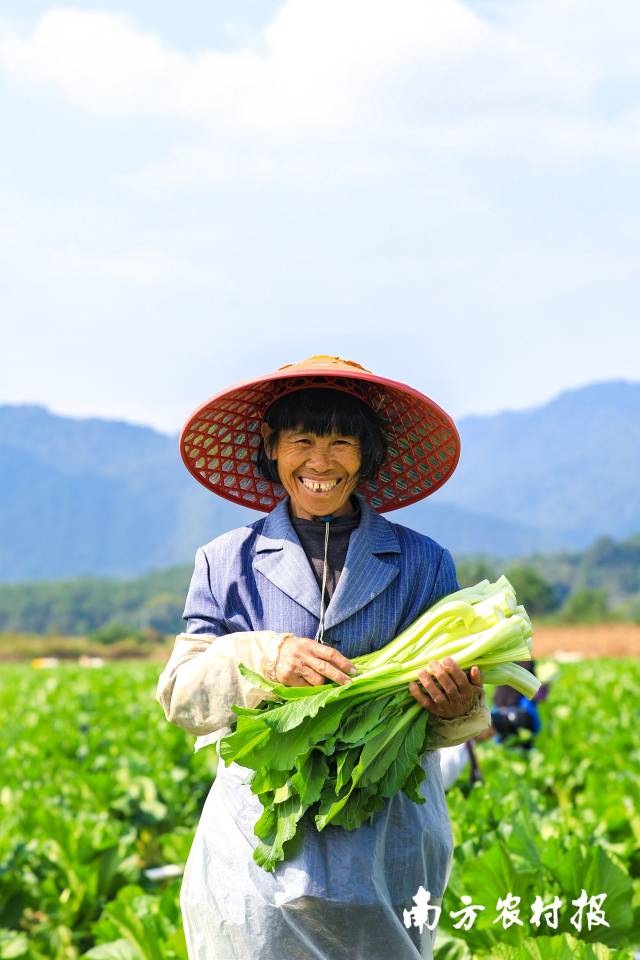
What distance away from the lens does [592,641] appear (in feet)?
167

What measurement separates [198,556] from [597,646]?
159 ft

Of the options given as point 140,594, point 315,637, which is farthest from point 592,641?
point 140,594

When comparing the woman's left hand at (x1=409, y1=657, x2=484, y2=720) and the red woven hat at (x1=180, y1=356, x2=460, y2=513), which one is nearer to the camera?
the woman's left hand at (x1=409, y1=657, x2=484, y2=720)

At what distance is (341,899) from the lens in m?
2.37

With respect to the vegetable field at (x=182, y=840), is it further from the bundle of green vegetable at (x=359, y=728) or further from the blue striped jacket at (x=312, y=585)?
the blue striped jacket at (x=312, y=585)

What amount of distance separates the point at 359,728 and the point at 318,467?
584 mm

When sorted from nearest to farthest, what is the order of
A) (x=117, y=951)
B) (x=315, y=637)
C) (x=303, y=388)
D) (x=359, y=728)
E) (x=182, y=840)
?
(x=359, y=728)
(x=315, y=637)
(x=303, y=388)
(x=117, y=951)
(x=182, y=840)

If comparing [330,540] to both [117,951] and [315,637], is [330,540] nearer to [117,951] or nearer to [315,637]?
[315,637]

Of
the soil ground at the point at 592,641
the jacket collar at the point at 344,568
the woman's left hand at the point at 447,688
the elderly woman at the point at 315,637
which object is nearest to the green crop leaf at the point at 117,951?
the elderly woman at the point at 315,637

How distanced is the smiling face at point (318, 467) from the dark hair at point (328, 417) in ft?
0.06

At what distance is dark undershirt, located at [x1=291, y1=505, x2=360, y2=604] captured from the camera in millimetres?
2645

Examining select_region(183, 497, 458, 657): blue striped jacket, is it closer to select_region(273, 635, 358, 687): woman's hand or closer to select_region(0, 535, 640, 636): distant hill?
select_region(273, 635, 358, 687): woman's hand

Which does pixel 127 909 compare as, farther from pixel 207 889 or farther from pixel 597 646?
pixel 597 646

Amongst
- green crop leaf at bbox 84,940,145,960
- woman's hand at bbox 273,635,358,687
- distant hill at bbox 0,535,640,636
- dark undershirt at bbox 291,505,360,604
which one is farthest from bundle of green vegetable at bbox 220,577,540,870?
distant hill at bbox 0,535,640,636
